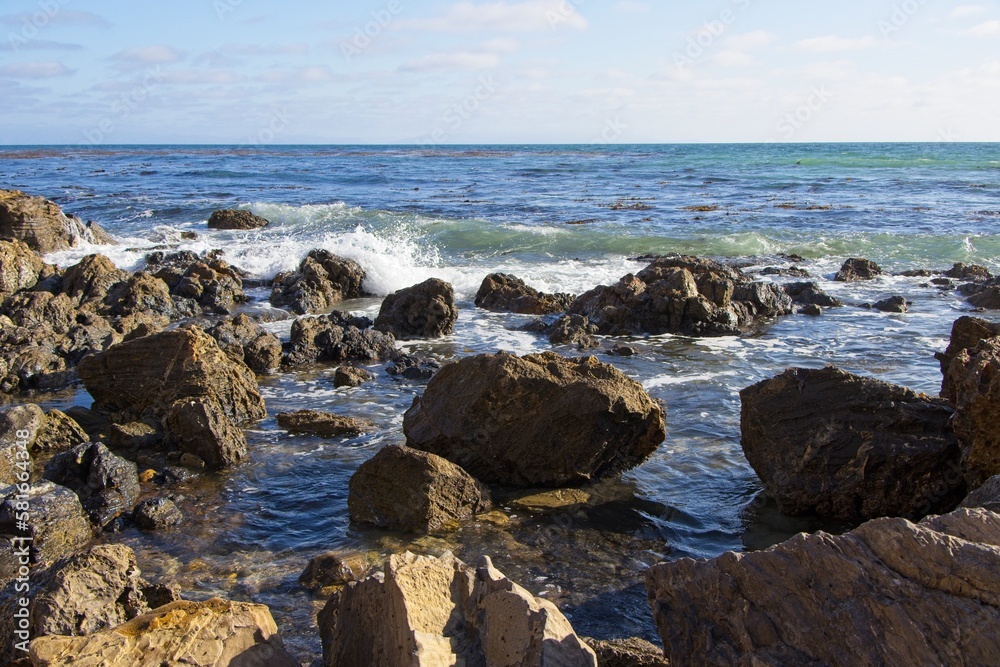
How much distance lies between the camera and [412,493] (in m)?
6.39

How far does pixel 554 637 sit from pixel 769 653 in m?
0.90

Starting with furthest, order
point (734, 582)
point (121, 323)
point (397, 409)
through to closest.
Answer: point (121, 323)
point (397, 409)
point (734, 582)

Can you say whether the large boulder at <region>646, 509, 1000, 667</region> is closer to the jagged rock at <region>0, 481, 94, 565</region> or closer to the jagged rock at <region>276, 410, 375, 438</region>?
the jagged rock at <region>0, 481, 94, 565</region>

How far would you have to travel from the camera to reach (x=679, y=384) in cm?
1032

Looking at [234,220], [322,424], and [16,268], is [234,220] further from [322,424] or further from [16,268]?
[322,424]

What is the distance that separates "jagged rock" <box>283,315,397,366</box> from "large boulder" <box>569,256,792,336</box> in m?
3.81

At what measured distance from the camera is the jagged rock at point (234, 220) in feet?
86.2

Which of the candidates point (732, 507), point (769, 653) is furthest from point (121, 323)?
point (769, 653)

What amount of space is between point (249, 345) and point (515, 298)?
5.70m

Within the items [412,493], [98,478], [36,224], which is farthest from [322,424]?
[36,224]

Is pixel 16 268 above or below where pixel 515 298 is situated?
above

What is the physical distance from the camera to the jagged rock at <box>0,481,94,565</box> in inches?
231

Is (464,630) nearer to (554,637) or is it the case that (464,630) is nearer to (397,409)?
(554,637)

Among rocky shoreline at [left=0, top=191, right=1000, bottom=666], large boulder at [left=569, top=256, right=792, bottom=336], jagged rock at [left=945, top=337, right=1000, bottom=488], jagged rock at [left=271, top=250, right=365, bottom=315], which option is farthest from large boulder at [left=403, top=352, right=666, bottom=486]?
jagged rock at [left=271, top=250, right=365, bottom=315]
